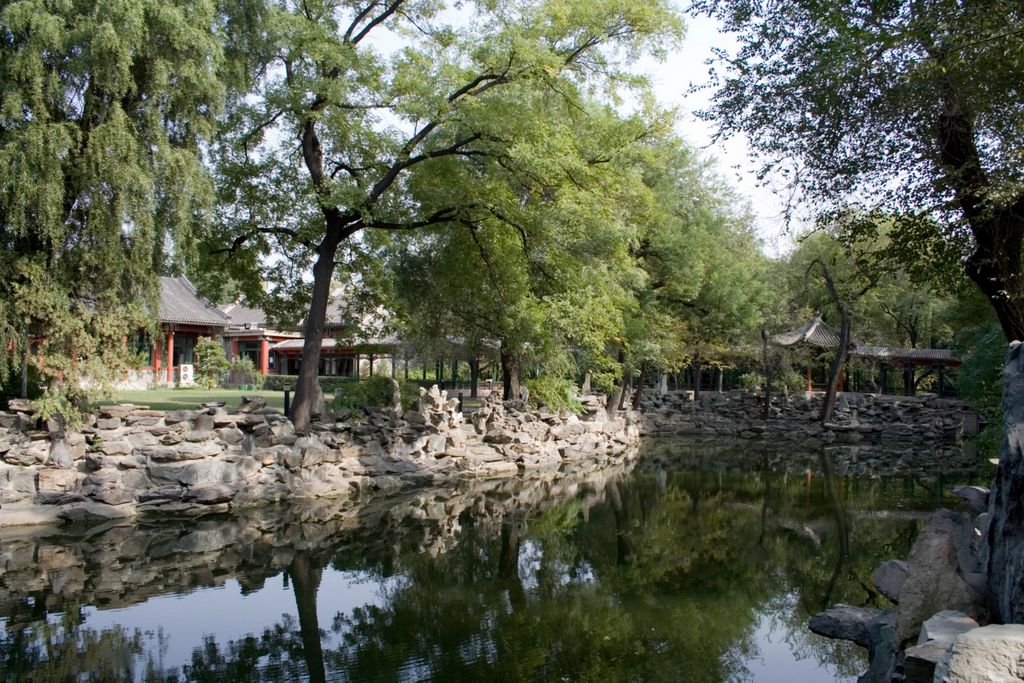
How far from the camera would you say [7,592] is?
7066mm

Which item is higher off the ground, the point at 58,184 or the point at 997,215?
the point at 58,184

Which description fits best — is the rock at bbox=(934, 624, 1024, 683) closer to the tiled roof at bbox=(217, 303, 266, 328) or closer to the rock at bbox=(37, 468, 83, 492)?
the rock at bbox=(37, 468, 83, 492)

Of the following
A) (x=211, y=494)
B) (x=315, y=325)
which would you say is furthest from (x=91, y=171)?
(x=211, y=494)

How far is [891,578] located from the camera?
6.11 m

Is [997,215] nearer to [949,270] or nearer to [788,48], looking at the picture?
[949,270]

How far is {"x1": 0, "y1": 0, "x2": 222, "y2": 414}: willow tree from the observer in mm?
9695

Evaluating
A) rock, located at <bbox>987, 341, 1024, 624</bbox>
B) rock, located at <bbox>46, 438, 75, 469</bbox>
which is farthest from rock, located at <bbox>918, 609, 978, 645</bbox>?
rock, located at <bbox>46, 438, 75, 469</bbox>

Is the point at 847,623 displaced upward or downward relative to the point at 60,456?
downward

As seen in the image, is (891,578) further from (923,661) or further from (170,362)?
(170,362)

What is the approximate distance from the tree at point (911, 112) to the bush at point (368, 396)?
8.45 m

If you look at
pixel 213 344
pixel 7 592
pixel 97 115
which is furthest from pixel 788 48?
pixel 213 344

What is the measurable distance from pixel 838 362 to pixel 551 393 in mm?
11823

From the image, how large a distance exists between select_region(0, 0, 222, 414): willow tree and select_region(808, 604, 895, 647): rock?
29.8 feet

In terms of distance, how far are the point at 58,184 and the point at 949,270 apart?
34.8ft
